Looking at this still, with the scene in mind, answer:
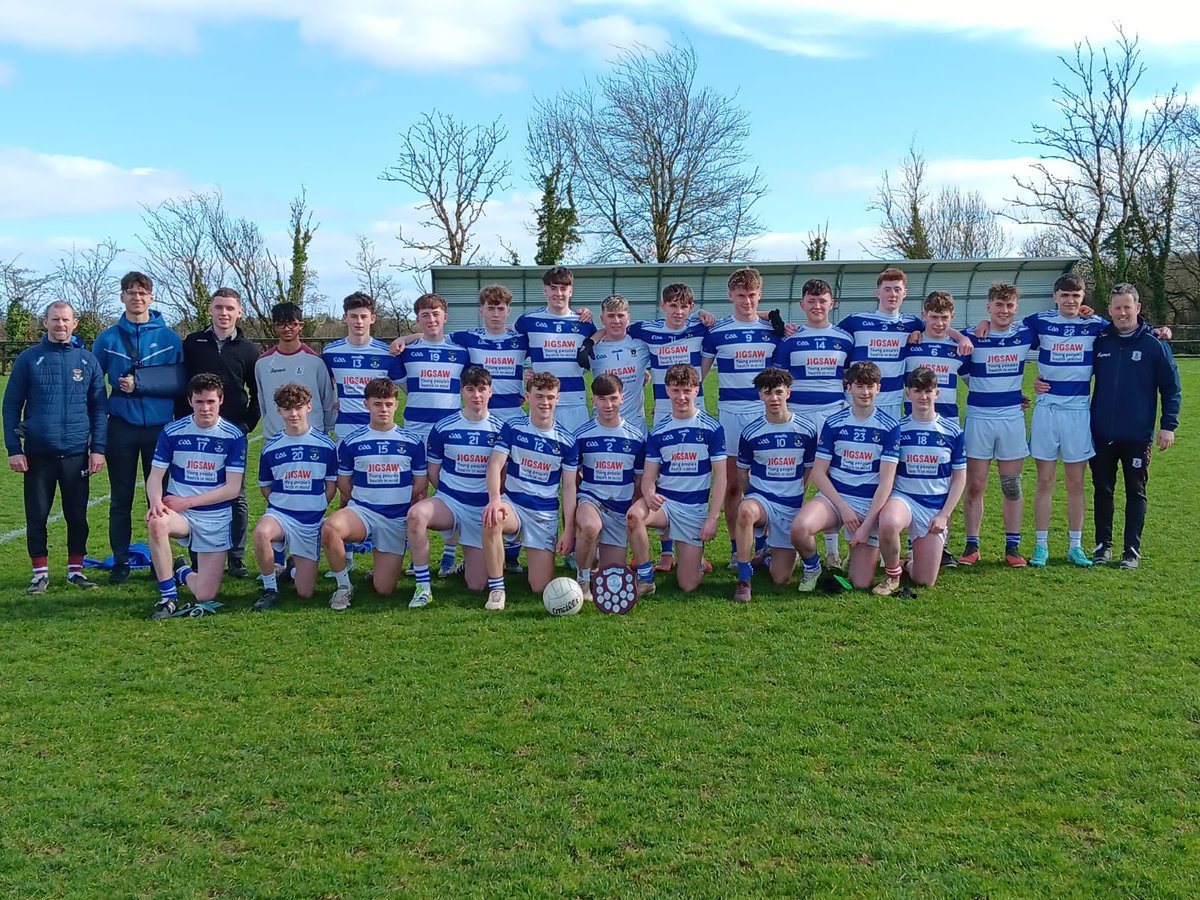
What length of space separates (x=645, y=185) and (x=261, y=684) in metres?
29.1

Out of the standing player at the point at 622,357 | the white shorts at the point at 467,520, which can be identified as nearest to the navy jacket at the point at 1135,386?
the standing player at the point at 622,357

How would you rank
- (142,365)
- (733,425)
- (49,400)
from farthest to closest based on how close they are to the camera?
(733,425)
(142,365)
(49,400)

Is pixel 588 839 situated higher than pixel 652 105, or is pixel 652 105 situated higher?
pixel 652 105

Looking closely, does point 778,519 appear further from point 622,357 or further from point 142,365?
point 142,365

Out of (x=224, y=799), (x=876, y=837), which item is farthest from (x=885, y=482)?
(x=224, y=799)

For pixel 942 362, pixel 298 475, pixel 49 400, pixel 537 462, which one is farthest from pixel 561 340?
pixel 49 400

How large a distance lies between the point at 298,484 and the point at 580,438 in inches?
67.5

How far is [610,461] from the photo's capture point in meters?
5.68

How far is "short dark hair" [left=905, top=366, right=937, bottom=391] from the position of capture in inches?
220

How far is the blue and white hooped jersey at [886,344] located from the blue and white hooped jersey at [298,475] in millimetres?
3491

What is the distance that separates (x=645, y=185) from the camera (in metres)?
31.4

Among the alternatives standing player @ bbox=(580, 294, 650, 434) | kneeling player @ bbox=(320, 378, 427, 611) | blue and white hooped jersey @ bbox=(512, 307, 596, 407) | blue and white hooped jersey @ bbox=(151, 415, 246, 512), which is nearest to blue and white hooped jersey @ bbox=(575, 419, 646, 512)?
standing player @ bbox=(580, 294, 650, 434)

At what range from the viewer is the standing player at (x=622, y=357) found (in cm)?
622

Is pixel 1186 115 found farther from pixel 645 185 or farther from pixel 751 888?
pixel 751 888
